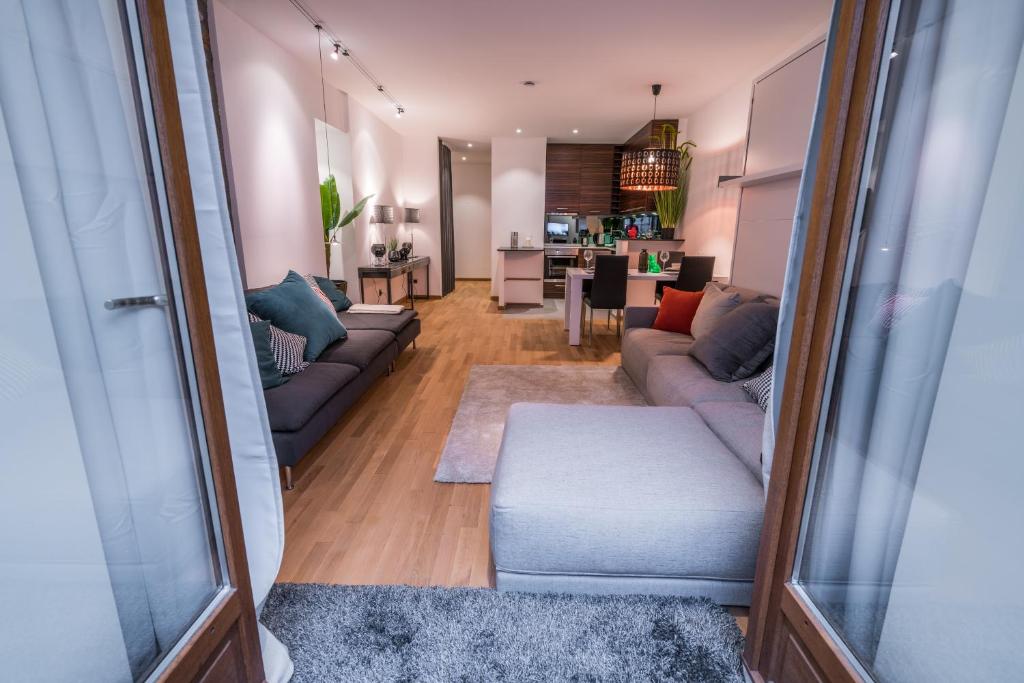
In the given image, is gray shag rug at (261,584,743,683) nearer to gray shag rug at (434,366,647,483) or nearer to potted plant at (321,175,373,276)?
gray shag rug at (434,366,647,483)

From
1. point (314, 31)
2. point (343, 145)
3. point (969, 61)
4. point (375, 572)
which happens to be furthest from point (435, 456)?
point (343, 145)

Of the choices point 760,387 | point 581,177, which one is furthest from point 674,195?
point 760,387

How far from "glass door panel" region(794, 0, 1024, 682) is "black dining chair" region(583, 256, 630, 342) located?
11.9 feet

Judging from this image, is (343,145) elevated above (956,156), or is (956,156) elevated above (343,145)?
(343,145)

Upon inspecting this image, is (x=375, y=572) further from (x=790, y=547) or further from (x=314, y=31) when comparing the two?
(x=314, y=31)

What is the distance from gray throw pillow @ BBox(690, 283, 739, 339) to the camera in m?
2.97

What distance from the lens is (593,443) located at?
68.6 inches

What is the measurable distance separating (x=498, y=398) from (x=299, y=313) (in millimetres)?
1449

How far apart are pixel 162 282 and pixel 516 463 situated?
3.72ft

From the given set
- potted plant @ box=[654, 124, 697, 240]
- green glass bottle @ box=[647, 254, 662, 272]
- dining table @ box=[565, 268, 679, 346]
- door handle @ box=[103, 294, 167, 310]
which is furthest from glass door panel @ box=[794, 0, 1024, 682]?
potted plant @ box=[654, 124, 697, 240]

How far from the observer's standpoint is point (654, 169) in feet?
15.2

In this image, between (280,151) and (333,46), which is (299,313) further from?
(333,46)

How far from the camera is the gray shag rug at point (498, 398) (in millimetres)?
2457

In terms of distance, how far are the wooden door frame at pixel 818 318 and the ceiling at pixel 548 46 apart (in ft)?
8.11
